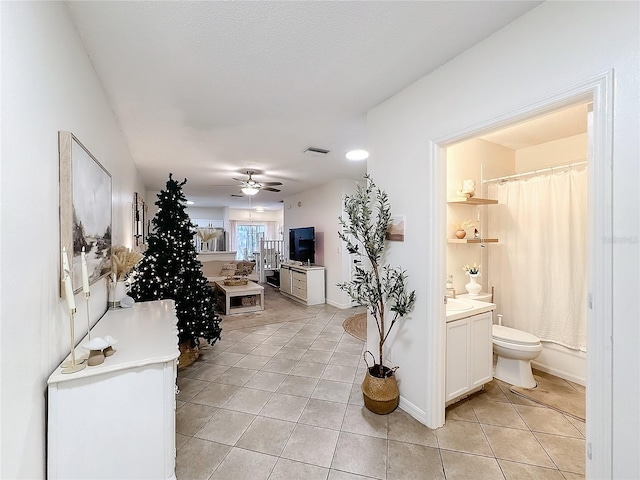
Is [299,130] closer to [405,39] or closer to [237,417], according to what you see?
[405,39]

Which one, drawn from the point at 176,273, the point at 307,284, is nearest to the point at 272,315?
the point at 307,284

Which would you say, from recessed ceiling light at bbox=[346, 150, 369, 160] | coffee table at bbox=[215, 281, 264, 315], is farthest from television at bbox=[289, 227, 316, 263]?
recessed ceiling light at bbox=[346, 150, 369, 160]

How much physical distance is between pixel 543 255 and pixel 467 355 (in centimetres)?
153

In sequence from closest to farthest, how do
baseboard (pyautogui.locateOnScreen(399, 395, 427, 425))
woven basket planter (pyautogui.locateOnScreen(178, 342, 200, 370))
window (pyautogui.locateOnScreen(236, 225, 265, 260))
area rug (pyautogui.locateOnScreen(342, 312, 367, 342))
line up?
baseboard (pyautogui.locateOnScreen(399, 395, 427, 425)), woven basket planter (pyautogui.locateOnScreen(178, 342, 200, 370)), area rug (pyautogui.locateOnScreen(342, 312, 367, 342)), window (pyautogui.locateOnScreen(236, 225, 265, 260))

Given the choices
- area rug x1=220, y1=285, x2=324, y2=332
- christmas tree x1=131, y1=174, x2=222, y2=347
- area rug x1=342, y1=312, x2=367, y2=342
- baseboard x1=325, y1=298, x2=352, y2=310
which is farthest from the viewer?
baseboard x1=325, y1=298, x2=352, y2=310

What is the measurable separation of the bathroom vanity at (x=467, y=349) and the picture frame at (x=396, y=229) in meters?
0.72

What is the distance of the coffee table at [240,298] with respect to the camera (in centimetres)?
499

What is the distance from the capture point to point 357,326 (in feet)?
14.3

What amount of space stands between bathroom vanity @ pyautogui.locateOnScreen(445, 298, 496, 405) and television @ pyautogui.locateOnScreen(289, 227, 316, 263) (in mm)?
4000

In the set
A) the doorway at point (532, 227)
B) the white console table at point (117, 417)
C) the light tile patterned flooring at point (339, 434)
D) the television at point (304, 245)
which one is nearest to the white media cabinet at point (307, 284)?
the television at point (304, 245)

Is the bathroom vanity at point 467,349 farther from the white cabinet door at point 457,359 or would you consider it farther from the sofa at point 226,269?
the sofa at point 226,269

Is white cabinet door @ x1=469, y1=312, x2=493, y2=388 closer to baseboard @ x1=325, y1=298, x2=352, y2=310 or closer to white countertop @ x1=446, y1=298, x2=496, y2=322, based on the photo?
white countertop @ x1=446, y1=298, x2=496, y2=322

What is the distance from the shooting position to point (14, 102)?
925 millimetres

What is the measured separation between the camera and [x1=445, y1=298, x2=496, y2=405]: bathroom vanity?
2156mm
